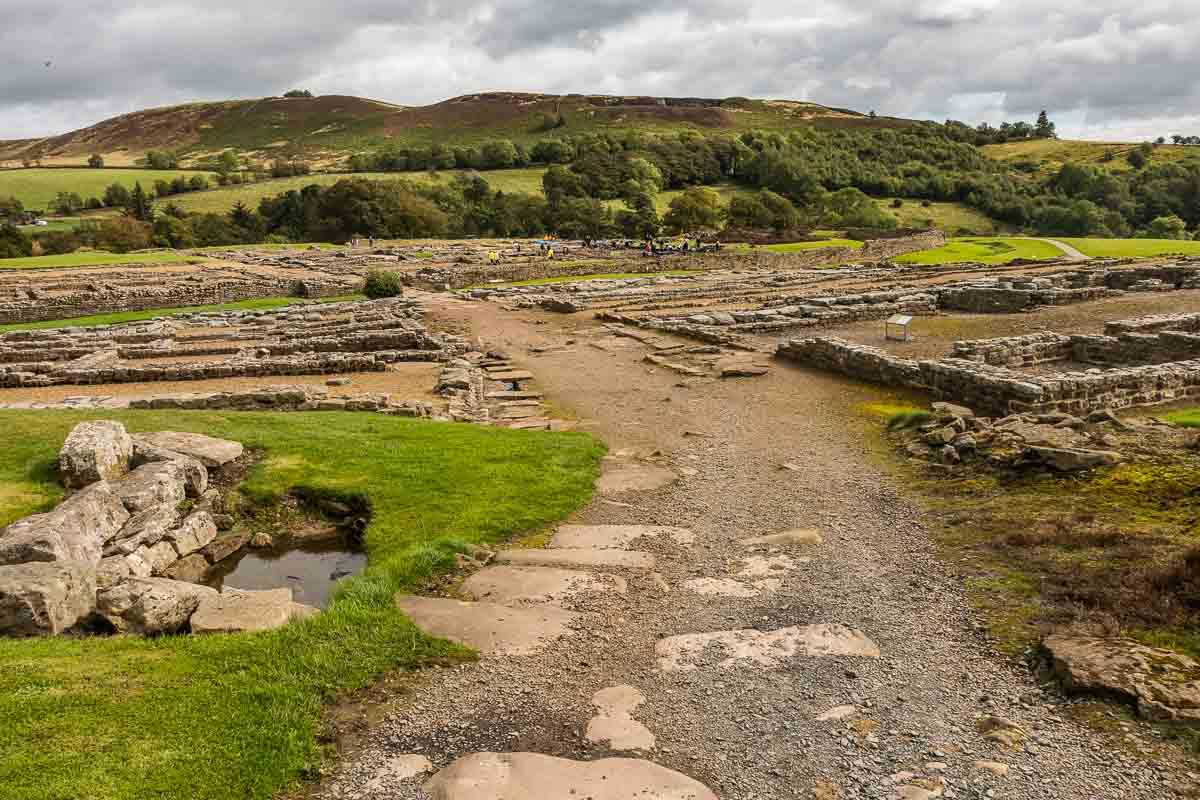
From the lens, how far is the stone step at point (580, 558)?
8164 millimetres

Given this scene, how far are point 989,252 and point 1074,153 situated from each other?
94.8 m

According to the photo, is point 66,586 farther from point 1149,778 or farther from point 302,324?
point 302,324

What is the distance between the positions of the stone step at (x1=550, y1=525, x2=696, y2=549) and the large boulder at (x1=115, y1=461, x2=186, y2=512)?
540 cm

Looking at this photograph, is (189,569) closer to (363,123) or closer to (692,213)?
(692,213)

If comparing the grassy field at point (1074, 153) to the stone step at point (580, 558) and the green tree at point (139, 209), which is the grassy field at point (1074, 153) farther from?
the stone step at point (580, 558)

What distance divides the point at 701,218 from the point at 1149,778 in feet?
233

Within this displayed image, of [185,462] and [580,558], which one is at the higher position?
[185,462]

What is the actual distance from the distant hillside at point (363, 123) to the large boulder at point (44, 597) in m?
146

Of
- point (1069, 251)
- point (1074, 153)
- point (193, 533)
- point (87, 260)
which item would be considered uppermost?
point (1074, 153)

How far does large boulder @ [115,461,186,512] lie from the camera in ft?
32.1

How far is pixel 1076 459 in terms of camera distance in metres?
9.77

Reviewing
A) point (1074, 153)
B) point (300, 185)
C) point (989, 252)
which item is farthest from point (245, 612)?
point (1074, 153)

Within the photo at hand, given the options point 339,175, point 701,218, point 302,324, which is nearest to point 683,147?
point 701,218

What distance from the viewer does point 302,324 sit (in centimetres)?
2955
